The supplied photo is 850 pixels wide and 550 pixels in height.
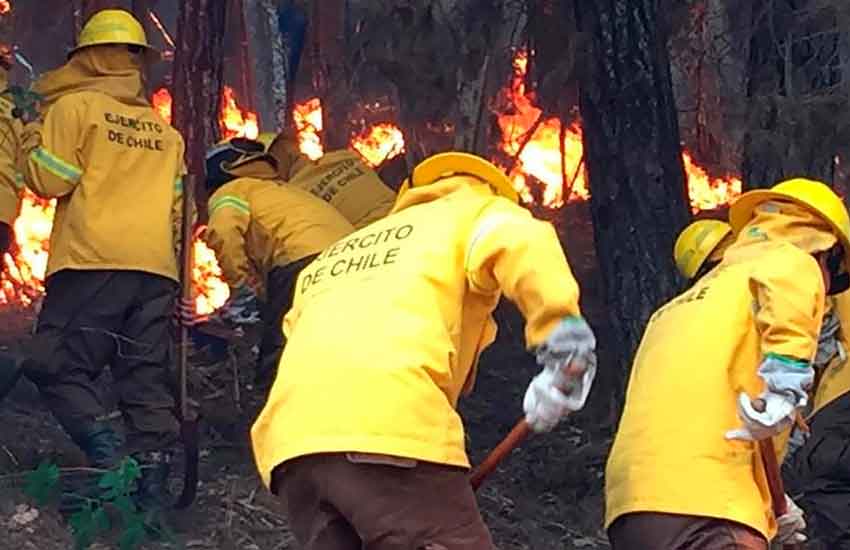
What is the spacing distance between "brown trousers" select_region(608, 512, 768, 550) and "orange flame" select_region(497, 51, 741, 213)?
24.7ft

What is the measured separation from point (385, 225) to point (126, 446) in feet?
9.41

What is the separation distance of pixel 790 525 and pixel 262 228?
380 cm

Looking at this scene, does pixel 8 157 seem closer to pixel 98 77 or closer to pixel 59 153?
pixel 59 153

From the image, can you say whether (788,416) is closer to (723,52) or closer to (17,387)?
(17,387)

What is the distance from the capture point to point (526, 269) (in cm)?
446

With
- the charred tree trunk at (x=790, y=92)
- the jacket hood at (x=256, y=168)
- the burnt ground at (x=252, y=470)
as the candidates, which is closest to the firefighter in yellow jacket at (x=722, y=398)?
the burnt ground at (x=252, y=470)

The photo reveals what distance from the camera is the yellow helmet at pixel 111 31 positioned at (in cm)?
749

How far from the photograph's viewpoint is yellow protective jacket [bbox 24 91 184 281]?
7.25m

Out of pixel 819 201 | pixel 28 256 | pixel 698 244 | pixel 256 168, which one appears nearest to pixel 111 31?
pixel 256 168

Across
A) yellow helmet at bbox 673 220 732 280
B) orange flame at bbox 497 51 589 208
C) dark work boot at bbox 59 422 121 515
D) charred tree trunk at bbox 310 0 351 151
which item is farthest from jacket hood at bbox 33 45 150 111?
orange flame at bbox 497 51 589 208

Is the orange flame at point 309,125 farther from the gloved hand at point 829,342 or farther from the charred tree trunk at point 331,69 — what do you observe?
A: the gloved hand at point 829,342

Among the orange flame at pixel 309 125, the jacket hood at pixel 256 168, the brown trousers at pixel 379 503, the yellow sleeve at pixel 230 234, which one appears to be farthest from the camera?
the orange flame at pixel 309 125

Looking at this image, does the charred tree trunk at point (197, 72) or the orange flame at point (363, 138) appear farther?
the orange flame at point (363, 138)

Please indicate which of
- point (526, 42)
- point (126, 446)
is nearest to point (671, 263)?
point (526, 42)
